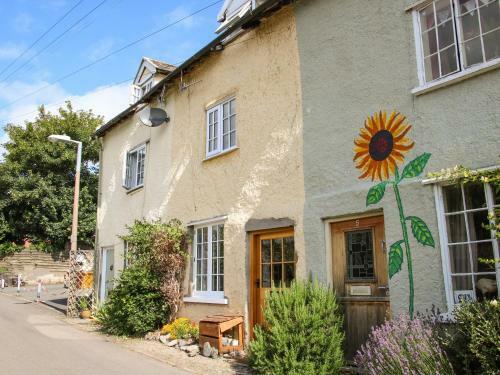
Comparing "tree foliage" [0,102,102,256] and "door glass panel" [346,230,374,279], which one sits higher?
"tree foliage" [0,102,102,256]

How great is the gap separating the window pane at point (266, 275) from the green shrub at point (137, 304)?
3030 mm

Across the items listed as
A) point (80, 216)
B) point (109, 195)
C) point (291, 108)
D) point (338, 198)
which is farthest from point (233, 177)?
point (80, 216)

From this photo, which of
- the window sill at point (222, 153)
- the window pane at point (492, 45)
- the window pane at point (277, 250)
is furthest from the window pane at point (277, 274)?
the window pane at point (492, 45)

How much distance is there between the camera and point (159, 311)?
10.7 m

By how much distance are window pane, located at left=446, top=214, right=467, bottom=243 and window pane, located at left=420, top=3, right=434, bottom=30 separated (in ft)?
8.95

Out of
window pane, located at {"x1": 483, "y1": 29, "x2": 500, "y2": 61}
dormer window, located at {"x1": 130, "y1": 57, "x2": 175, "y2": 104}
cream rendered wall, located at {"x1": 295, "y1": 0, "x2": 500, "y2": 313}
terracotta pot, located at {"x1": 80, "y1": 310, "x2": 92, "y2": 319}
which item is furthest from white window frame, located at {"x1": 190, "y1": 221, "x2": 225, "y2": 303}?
dormer window, located at {"x1": 130, "y1": 57, "x2": 175, "y2": 104}

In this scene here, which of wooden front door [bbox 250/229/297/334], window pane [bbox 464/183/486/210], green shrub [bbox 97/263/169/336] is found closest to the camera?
window pane [bbox 464/183/486/210]

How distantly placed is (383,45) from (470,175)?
2.53 metres

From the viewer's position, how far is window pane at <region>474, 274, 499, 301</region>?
5.45 meters

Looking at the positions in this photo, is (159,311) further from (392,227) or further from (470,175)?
(470,175)

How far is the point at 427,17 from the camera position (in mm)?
6574

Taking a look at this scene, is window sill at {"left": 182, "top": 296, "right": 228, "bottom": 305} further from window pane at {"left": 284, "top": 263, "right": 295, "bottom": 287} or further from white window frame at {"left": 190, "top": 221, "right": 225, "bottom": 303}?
window pane at {"left": 284, "top": 263, "right": 295, "bottom": 287}

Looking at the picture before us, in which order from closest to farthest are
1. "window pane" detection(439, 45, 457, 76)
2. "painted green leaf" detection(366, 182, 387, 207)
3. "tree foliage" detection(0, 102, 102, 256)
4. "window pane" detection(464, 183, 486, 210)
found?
"window pane" detection(464, 183, 486, 210), "window pane" detection(439, 45, 457, 76), "painted green leaf" detection(366, 182, 387, 207), "tree foliage" detection(0, 102, 102, 256)

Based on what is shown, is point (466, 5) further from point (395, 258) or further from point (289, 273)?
point (289, 273)
